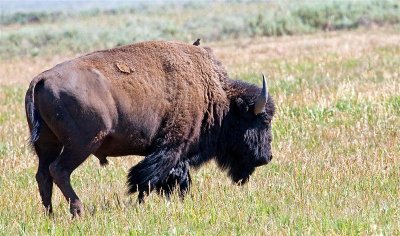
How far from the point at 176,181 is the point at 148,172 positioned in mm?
390

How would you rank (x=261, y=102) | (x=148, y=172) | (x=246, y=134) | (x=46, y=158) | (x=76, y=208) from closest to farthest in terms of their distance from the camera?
(x=76, y=208) < (x=46, y=158) < (x=148, y=172) < (x=261, y=102) < (x=246, y=134)

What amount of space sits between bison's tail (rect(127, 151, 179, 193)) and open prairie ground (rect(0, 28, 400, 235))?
0.15 meters

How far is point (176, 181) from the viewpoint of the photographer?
841 cm

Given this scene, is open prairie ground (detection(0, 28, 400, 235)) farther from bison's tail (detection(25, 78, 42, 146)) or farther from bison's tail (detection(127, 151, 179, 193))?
bison's tail (detection(25, 78, 42, 146))

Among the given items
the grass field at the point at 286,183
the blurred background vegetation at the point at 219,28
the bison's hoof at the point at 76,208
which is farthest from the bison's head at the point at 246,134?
the blurred background vegetation at the point at 219,28

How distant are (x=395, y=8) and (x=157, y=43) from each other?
28315mm

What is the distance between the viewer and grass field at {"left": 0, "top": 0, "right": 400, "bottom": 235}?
6.71 m

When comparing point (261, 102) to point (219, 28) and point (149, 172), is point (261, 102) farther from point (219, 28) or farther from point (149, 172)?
point (219, 28)

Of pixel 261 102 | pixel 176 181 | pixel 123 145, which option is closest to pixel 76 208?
pixel 123 145

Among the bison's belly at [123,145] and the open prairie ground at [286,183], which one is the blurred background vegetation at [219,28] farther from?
the bison's belly at [123,145]

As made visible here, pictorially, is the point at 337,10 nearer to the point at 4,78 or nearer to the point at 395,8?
the point at 395,8

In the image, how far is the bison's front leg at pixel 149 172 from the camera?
8133 mm

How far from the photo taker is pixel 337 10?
3522cm

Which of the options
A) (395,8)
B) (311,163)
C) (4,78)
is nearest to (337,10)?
(395,8)
